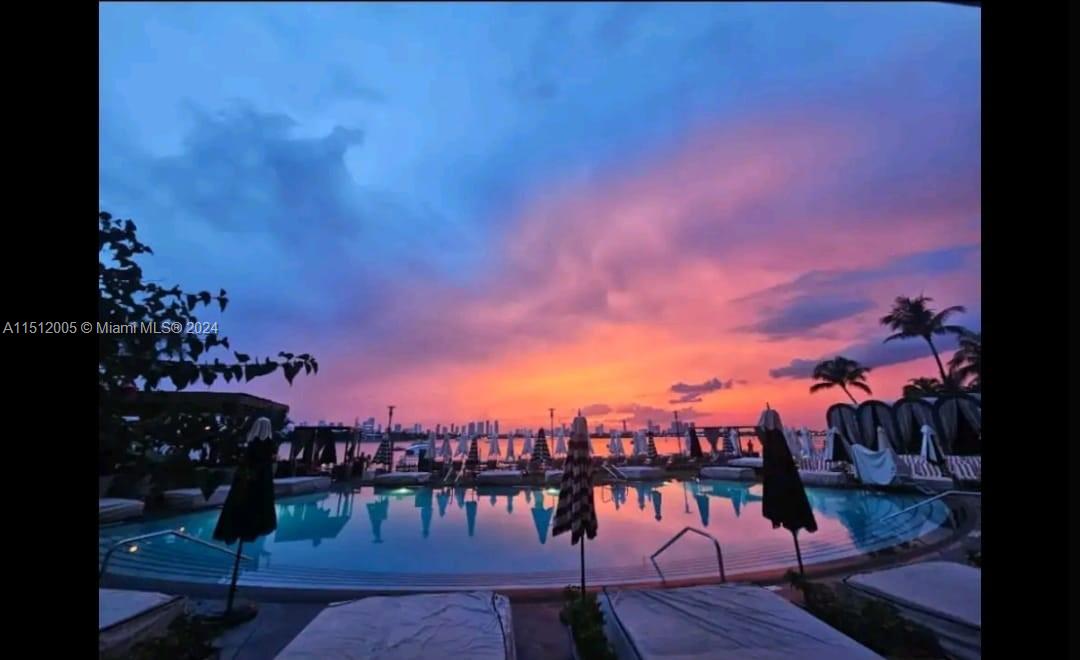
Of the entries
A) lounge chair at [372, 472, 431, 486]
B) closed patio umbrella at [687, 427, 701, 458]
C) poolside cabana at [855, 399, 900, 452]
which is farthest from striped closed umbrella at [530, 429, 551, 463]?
poolside cabana at [855, 399, 900, 452]

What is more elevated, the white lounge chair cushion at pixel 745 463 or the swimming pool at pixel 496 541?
the swimming pool at pixel 496 541

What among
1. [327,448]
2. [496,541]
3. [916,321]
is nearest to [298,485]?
[327,448]

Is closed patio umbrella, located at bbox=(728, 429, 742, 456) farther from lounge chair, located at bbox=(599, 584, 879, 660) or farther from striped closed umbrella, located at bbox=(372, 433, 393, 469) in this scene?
lounge chair, located at bbox=(599, 584, 879, 660)

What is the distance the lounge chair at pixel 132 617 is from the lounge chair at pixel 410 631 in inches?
63.8

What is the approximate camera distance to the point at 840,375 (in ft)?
107

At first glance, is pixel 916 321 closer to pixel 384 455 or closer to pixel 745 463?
pixel 745 463

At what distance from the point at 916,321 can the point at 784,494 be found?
2825 cm

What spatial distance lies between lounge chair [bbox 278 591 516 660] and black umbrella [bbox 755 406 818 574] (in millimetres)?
3950

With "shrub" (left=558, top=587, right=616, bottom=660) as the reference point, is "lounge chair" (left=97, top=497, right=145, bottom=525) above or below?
below

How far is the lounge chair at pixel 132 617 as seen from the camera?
3.99m

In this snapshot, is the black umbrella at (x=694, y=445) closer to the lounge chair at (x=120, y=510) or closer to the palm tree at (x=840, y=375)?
the palm tree at (x=840, y=375)

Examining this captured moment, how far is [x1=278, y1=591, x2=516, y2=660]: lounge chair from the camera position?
3.43 meters

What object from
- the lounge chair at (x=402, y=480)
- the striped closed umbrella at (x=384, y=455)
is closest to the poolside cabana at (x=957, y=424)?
the lounge chair at (x=402, y=480)
